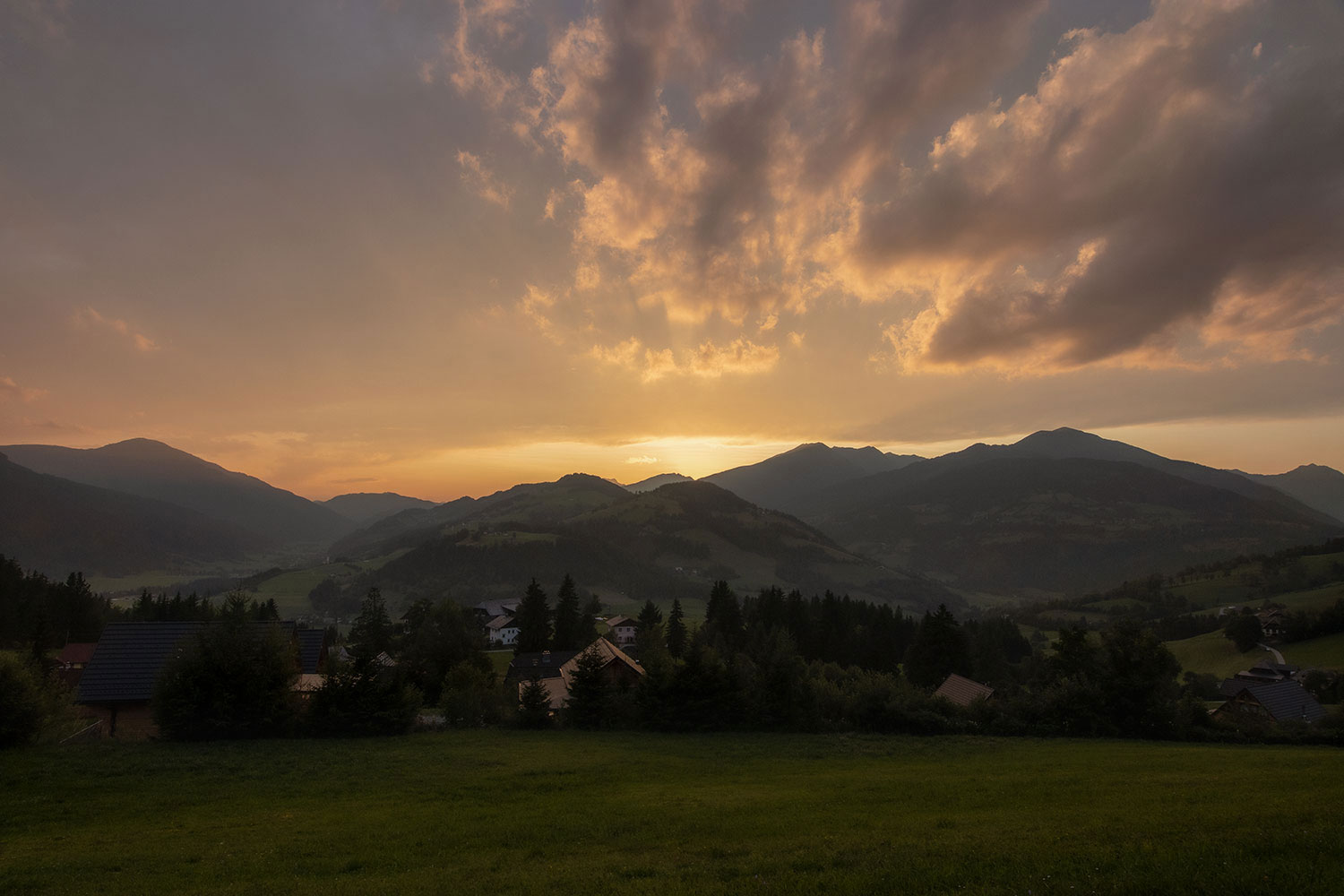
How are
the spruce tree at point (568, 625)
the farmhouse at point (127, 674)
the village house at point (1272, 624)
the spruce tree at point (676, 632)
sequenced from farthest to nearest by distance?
the village house at point (1272, 624), the spruce tree at point (676, 632), the spruce tree at point (568, 625), the farmhouse at point (127, 674)

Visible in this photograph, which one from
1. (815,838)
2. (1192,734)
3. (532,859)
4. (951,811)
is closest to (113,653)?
(532,859)

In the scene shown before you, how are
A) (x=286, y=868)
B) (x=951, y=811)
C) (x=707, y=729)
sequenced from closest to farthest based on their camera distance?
1. (x=286, y=868)
2. (x=951, y=811)
3. (x=707, y=729)

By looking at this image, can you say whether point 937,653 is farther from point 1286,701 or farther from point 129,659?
point 129,659

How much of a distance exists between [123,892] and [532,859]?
25.3ft

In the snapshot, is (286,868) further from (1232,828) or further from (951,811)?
(1232,828)

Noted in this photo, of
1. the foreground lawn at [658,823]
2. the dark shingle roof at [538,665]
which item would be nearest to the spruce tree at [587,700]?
the foreground lawn at [658,823]

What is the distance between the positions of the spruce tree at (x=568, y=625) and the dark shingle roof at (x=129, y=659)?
5424 cm

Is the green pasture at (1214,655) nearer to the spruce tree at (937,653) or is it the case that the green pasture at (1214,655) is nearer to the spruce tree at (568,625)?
the spruce tree at (937,653)

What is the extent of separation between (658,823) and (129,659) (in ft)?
133

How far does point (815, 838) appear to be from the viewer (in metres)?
14.3

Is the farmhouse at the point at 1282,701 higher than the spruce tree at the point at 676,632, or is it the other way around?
the spruce tree at the point at 676,632

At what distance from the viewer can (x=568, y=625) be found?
299 ft

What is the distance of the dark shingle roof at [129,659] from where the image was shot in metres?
37.3

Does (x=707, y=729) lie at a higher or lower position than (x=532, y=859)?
lower
